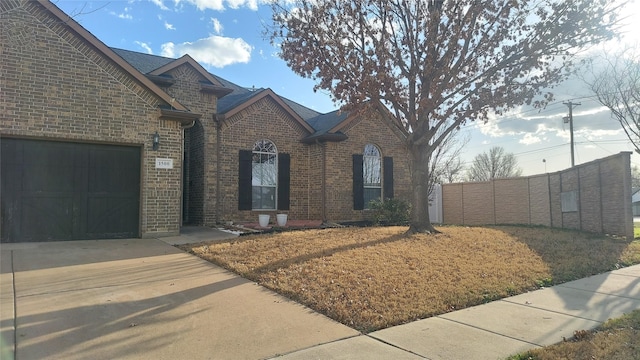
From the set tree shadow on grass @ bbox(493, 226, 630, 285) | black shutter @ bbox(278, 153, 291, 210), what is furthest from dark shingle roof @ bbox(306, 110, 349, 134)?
tree shadow on grass @ bbox(493, 226, 630, 285)

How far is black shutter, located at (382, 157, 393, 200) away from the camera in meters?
17.2

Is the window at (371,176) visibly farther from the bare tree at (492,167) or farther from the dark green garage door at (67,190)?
the bare tree at (492,167)

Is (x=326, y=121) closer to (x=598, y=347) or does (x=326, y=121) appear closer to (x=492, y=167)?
(x=598, y=347)

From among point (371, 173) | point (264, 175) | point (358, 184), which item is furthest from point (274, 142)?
point (371, 173)

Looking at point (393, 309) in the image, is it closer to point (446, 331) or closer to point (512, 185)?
point (446, 331)

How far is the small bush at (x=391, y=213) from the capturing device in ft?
50.3

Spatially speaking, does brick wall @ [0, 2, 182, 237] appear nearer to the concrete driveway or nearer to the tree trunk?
the concrete driveway

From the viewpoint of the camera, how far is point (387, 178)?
17.3m

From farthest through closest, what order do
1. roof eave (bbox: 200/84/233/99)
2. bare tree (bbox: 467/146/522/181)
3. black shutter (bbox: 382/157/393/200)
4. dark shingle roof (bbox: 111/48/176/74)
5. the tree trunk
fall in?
bare tree (bbox: 467/146/522/181) → black shutter (bbox: 382/157/393/200) → dark shingle roof (bbox: 111/48/176/74) → roof eave (bbox: 200/84/233/99) → the tree trunk

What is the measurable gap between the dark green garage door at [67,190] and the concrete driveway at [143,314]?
2.00 metres

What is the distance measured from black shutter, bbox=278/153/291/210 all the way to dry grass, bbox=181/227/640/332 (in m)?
4.37

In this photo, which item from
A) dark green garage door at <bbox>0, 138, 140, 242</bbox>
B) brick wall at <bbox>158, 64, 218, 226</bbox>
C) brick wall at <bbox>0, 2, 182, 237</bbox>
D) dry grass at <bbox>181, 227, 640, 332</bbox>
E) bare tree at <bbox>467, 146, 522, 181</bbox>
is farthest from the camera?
bare tree at <bbox>467, 146, 522, 181</bbox>

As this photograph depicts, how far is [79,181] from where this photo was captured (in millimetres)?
10047

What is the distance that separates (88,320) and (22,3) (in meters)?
8.21
